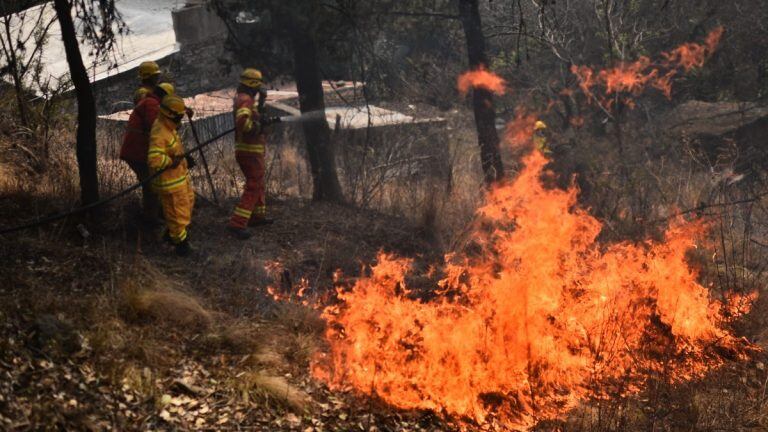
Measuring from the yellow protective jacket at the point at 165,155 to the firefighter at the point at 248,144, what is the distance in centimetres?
110

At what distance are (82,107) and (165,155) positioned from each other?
0.94m

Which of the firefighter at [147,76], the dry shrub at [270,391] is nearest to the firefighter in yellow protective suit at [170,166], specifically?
the firefighter at [147,76]

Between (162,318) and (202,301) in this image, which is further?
(202,301)

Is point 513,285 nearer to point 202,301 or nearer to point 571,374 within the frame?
point 571,374

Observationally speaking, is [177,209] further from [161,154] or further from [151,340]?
[151,340]

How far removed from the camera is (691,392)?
5.82m

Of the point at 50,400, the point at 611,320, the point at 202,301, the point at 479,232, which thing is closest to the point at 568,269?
the point at 611,320

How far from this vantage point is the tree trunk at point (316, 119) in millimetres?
9539

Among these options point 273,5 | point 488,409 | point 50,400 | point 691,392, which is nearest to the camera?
point 50,400

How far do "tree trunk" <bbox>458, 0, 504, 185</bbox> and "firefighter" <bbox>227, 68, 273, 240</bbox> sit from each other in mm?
3207

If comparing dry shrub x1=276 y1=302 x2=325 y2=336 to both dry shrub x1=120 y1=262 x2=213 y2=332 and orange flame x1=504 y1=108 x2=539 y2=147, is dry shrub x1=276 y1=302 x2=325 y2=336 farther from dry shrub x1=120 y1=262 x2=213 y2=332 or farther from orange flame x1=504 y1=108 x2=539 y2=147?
orange flame x1=504 y1=108 x2=539 y2=147

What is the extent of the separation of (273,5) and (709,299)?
5.93 metres

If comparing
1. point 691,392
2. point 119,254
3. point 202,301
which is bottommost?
point 691,392

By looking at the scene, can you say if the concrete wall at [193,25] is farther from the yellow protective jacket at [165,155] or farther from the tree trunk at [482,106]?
the yellow protective jacket at [165,155]
